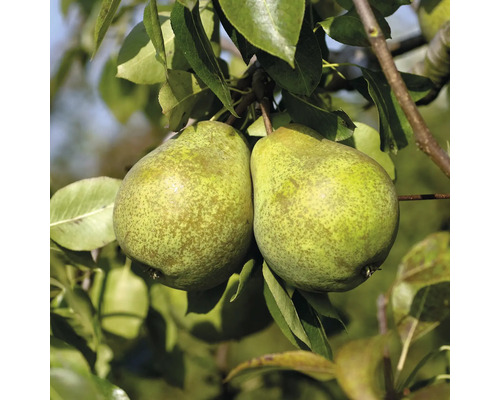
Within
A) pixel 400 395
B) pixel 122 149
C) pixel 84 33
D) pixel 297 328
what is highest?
pixel 84 33

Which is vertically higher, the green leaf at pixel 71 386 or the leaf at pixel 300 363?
the green leaf at pixel 71 386

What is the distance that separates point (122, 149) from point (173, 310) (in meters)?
3.29

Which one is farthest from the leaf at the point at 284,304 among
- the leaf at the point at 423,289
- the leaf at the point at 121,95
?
the leaf at the point at 121,95

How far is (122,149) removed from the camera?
4.39 m

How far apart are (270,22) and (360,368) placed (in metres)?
0.43

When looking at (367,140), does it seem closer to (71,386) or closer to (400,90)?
(400,90)

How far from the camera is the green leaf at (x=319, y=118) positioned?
0.81m

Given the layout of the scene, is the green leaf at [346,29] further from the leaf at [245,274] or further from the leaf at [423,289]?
the leaf at [423,289]

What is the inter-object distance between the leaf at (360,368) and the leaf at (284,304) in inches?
2.7

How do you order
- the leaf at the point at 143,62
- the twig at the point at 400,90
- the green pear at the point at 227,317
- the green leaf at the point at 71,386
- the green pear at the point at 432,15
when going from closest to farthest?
the twig at the point at 400,90
the green leaf at the point at 71,386
the leaf at the point at 143,62
the green pear at the point at 227,317
the green pear at the point at 432,15

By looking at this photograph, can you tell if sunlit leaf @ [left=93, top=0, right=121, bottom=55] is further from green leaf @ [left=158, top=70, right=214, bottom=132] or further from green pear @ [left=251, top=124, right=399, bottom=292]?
green pear @ [left=251, top=124, right=399, bottom=292]

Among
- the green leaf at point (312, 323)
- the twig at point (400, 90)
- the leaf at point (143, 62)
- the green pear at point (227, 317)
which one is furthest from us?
the green pear at point (227, 317)
